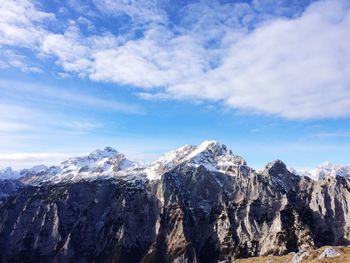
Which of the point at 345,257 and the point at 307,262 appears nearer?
the point at 345,257

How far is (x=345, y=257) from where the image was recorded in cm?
16325

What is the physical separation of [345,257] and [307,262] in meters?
20.5

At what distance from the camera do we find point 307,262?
180m
